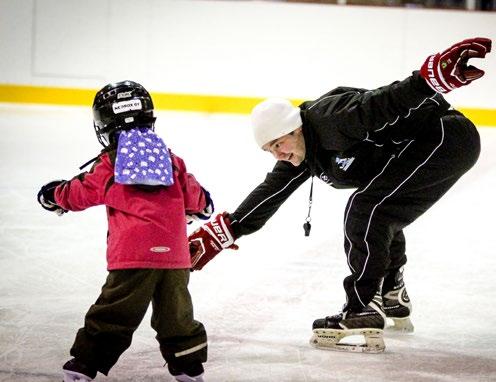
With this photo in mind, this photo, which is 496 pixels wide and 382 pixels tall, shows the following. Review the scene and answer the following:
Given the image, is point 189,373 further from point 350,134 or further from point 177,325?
point 350,134

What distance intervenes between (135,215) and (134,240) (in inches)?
2.8

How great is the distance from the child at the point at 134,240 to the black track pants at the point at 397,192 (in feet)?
2.40

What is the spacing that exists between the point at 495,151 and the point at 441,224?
296 cm

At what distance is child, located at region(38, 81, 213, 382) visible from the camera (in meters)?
2.64

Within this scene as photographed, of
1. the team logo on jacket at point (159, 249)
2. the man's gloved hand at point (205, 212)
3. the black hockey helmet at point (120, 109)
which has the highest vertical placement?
the black hockey helmet at point (120, 109)

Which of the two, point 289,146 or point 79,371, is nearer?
point 79,371

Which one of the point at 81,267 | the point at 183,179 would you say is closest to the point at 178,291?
the point at 183,179

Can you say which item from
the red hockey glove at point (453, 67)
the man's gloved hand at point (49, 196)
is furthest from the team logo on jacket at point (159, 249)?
the red hockey glove at point (453, 67)

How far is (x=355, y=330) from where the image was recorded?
328cm

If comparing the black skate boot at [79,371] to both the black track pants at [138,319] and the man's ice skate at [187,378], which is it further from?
the man's ice skate at [187,378]

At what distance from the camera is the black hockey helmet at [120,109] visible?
2.73 metres

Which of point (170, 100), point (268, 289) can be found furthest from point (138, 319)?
point (170, 100)

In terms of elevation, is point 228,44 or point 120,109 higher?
point 120,109

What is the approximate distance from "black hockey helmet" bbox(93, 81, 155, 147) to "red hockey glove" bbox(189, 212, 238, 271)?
2.42ft
